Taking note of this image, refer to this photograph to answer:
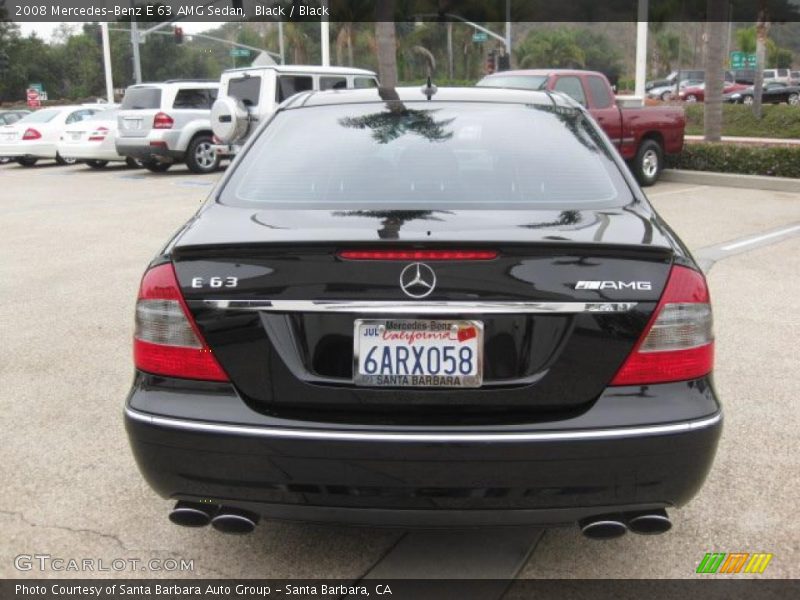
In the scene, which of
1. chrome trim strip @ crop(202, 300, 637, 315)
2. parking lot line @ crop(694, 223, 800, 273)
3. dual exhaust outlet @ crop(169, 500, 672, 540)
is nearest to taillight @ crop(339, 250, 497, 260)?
chrome trim strip @ crop(202, 300, 637, 315)

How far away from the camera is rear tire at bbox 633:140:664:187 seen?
1438 centimetres

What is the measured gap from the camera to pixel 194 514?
2.63 metres

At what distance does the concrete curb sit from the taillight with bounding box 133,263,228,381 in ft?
42.2

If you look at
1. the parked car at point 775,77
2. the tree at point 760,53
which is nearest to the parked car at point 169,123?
the tree at point 760,53

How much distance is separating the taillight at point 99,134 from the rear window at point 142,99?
2.18 meters

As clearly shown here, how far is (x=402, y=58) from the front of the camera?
208 ft

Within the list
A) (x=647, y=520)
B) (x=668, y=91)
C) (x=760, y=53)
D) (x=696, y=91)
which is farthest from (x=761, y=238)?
(x=668, y=91)

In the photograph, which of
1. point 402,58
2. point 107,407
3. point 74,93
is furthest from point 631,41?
point 107,407

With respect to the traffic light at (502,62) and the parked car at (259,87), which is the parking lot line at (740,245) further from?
the traffic light at (502,62)

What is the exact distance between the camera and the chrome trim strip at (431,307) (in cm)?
241

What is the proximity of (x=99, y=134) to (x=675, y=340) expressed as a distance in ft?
63.4

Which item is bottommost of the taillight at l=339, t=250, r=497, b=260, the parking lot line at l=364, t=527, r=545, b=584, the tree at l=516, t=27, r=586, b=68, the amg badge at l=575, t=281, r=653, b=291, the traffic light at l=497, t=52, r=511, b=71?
the parking lot line at l=364, t=527, r=545, b=584

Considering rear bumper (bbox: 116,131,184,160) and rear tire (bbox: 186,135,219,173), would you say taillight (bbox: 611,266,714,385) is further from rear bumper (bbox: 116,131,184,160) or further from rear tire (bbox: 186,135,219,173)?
rear tire (bbox: 186,135,219,173)

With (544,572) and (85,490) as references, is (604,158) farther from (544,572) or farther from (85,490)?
(85,490)
